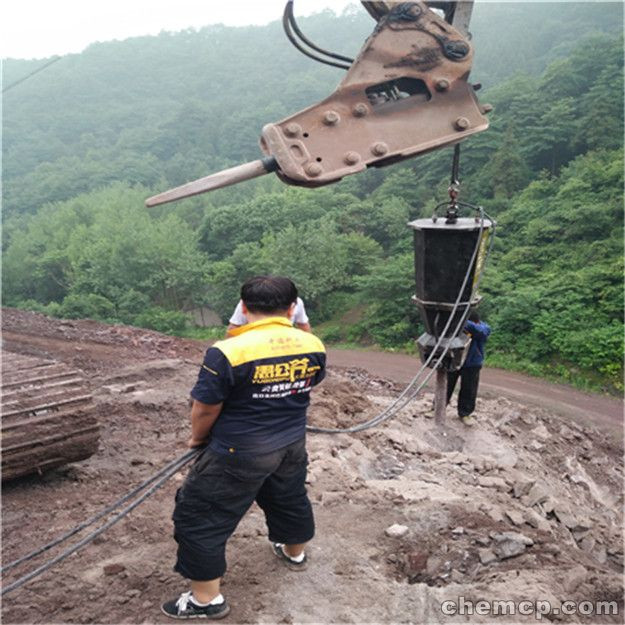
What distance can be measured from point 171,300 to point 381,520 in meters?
24.9

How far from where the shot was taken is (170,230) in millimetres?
31812

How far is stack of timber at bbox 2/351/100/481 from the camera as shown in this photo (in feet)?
12.6

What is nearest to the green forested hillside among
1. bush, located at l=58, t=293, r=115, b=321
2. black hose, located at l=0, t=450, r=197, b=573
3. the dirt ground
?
bush, located at l=58, t=293, r=115, b=321

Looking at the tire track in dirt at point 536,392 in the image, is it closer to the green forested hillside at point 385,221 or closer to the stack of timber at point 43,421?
the green forested hillside at point 385,221

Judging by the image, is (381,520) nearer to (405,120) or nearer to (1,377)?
(405,120)

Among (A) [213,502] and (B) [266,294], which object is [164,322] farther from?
(B) [266,294]

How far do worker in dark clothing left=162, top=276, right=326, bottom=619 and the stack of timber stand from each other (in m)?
1.66

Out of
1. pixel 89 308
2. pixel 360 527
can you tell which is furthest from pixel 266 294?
pixel 89 308

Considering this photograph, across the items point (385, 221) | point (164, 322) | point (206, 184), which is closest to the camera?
point (206, 184)

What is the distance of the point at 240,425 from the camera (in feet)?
8.53

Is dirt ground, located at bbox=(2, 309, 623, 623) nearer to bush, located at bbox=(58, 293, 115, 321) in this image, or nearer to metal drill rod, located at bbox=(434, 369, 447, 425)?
metal drill rod, located at bbox=(434, 369, 447, 425)

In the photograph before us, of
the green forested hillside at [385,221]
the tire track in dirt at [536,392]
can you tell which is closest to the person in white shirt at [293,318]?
the tire track in dirt at [536,392]

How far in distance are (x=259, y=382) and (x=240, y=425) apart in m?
0.23

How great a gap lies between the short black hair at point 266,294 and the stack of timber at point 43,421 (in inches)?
83.2
